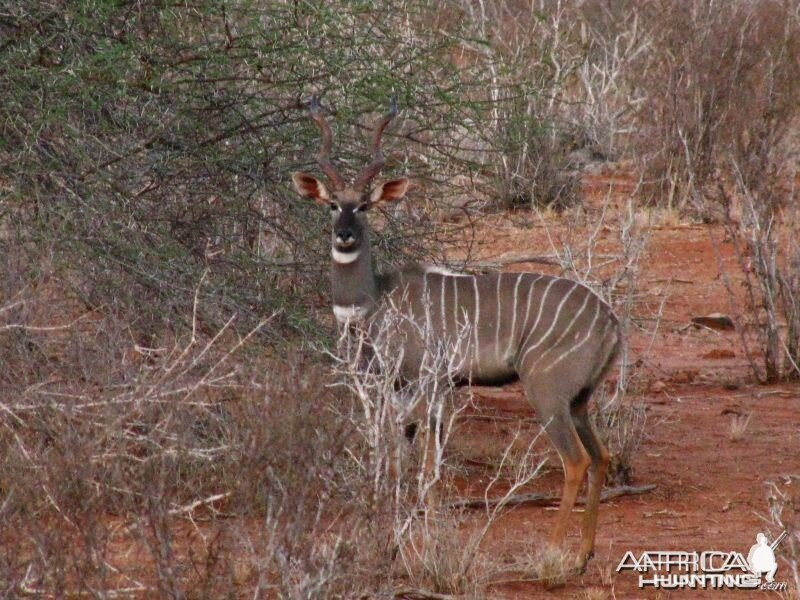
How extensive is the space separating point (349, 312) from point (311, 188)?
0.52 metres

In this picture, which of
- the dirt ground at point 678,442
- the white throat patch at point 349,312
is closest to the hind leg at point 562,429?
the dirt ground at point 678,442

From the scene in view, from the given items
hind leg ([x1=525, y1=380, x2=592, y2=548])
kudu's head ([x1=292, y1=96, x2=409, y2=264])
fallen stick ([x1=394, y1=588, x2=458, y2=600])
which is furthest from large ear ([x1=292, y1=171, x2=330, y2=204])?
fallen stick ([x1=394, y1=588, x2=458, y2=600])

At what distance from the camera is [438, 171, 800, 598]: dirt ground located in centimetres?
541

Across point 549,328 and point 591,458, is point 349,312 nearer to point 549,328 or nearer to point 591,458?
point 549,328

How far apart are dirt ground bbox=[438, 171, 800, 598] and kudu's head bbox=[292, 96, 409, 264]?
1.20 meters

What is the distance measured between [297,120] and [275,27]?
454 mm

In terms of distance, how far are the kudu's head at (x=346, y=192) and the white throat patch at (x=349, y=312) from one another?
0.60 ft

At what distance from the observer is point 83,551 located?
11.3ft

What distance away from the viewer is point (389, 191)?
607 cm

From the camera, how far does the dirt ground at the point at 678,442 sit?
541cm

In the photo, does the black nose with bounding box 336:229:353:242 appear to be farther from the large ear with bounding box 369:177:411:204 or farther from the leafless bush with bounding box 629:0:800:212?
the leafless bush with bounding box 629:0:800:212

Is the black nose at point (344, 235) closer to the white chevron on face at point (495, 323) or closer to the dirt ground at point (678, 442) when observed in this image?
the white chevron on face at point (495, 323)

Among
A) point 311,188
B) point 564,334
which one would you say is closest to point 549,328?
point 564,334

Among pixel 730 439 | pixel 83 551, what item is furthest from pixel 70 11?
pixel 730 439
